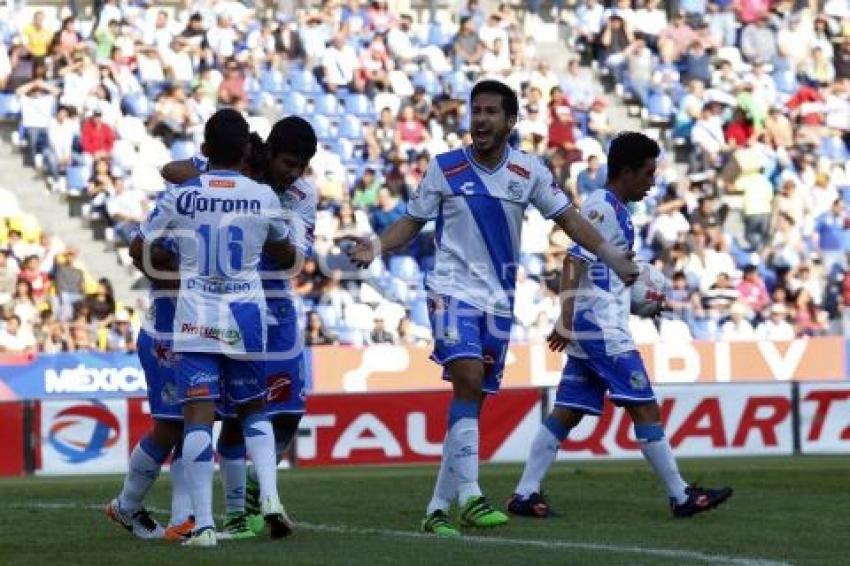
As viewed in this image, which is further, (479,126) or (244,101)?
(244,101)

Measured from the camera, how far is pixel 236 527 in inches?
470

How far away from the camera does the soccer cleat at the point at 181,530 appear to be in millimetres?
11672

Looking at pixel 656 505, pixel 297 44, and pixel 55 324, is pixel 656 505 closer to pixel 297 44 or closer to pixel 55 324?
pixel 55 324

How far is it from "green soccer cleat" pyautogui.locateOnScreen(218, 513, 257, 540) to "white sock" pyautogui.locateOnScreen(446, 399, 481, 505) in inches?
46.0

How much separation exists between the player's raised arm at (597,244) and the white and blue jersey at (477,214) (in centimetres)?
8

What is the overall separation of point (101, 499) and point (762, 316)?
15.0m

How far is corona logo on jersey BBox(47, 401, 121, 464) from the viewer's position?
21156mm

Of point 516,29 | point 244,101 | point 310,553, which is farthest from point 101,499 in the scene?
point 516,29

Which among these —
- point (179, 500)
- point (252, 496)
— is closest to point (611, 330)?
point (252, 496)

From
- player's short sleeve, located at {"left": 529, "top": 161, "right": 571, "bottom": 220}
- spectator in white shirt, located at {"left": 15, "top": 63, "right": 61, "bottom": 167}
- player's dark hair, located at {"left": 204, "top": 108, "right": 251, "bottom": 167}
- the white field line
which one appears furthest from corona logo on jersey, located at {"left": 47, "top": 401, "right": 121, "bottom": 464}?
player's dark hair, located at {"left": 204, "top": 108, "right": 251, "bottom": 167}

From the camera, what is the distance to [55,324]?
83.4 feet

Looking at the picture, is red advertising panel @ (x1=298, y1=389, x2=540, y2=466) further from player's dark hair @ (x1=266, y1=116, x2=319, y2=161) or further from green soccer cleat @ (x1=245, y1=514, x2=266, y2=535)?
player's dark hair @ (x1=266, y1=116, x2=319, y2=161)

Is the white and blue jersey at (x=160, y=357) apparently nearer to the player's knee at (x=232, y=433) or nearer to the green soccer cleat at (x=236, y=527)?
the player's knee at (x=232, y=433)

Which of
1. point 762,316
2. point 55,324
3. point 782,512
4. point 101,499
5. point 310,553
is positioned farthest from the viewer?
point 762,316
